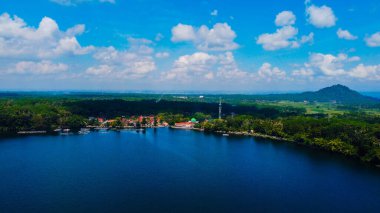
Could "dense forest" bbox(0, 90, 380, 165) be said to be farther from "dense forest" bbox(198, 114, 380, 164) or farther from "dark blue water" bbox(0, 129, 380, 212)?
"dark blue water" bbox(0, 129, 380, 212)

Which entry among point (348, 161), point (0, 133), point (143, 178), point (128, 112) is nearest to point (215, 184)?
point (143, 178)

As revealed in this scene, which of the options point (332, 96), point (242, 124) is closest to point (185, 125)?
point (242, 124)

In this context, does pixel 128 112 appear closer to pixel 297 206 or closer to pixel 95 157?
pixel 95 157

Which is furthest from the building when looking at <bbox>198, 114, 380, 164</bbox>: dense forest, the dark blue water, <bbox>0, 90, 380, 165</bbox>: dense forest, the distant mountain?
the distant mountain

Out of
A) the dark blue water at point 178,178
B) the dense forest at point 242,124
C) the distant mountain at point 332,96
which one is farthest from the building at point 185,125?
the distant mountain at point 332,96

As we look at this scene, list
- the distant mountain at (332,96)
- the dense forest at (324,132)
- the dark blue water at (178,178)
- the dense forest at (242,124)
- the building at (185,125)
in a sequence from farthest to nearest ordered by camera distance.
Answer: the distant mountain at (332,96), the building at (185,125), the dense forest at (242,124), the dense forest at (324,132), the dark blue water at (178,178)

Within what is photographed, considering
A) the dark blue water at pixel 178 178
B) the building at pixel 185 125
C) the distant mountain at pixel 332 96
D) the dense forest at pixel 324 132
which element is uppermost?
the distant mountain at pixel 332 96

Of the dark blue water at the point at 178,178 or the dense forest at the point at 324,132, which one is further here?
the dense forest at the point at 324,132

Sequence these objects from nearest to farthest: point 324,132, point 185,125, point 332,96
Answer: point 324,132 → point 185,125 → point 332,96

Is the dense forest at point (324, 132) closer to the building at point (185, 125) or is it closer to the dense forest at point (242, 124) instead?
the dense forest at point (242, 124)

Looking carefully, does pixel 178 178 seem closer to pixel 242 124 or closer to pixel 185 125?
pixel 242 124
